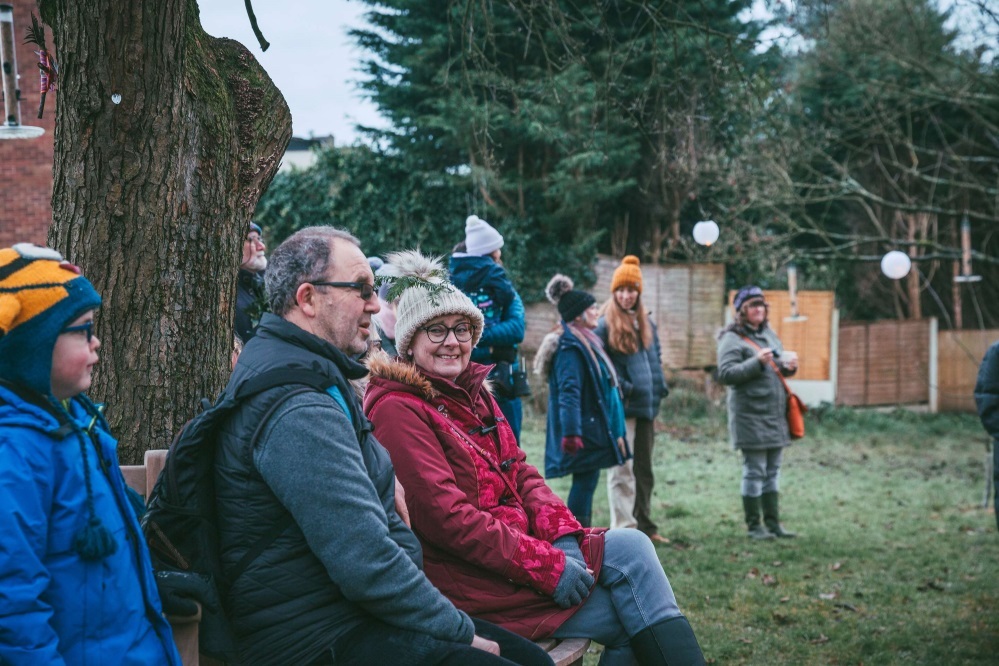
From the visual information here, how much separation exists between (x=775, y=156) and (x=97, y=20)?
44.0ft

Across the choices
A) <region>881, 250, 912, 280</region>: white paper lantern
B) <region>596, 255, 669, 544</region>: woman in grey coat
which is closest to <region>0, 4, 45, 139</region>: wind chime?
<region>596, 255, 669, 544</region>: woman in grey coat

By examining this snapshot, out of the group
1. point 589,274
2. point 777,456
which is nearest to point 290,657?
point 777,456

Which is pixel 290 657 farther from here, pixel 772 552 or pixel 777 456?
pixel 777 456

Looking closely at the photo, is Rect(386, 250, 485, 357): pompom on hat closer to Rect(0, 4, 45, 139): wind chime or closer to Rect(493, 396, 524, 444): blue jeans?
Rect(0, 4, 45, 139): wind chime

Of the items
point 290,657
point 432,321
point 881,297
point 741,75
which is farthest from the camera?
point 881,297

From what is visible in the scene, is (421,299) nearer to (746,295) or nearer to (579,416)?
(579,416)

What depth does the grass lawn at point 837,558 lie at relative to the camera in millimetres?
5215

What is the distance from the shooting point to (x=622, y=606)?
3.09m

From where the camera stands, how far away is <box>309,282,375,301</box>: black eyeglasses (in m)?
2.66

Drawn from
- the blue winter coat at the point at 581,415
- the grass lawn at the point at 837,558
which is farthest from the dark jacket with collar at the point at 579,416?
the grass lawn at the point at 837,558

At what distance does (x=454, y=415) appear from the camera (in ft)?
10.9

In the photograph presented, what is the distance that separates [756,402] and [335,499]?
6.00 metres

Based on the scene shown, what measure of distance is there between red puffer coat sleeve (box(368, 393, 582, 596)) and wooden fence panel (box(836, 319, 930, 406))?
1681 centimetres

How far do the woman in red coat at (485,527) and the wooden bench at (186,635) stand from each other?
2.4 inches
